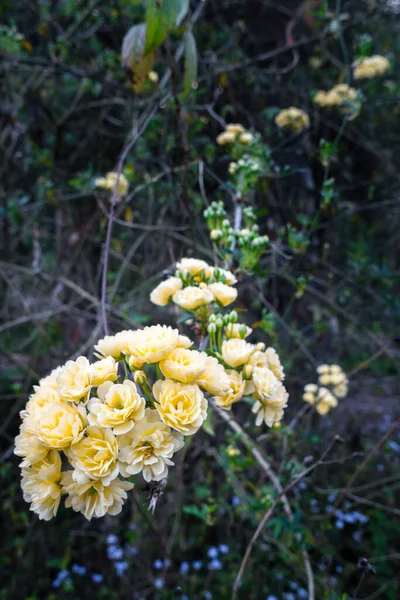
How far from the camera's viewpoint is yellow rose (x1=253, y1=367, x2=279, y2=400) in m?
0.73

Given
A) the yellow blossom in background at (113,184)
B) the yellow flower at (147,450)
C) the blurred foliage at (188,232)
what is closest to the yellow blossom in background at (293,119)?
the blurred foliage at (188,232)

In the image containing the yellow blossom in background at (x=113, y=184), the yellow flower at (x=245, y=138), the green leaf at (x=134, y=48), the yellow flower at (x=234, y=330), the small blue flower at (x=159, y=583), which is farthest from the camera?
the small blue flower at (x=159, y=583)

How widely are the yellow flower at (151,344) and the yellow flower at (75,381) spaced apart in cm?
7

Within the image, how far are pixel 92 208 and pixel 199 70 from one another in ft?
3.41

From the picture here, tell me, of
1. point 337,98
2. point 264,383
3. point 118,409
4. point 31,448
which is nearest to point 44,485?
point 31,448

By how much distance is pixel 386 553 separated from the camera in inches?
93.4

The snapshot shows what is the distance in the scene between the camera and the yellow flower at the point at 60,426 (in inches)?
23.2

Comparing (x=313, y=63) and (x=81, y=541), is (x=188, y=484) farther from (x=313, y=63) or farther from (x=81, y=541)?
(x=313, y=63)

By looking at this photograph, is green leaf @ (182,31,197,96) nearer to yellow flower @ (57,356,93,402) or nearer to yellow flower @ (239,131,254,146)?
yellow flower @ (239,131,254,146)

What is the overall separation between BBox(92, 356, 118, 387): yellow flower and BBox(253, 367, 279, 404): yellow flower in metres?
0.23

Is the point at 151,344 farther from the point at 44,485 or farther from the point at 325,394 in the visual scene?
the point at 325,394

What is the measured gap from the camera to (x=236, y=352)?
75cm

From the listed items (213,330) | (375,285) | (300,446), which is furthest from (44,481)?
(375,285)

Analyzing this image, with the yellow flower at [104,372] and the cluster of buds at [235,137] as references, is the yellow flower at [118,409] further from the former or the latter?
the cluster of buds at [235,137]
